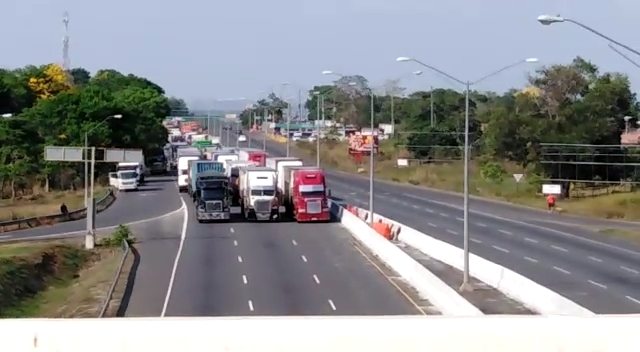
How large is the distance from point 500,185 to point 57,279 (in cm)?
5289

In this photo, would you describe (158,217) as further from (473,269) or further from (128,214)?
(473,269)

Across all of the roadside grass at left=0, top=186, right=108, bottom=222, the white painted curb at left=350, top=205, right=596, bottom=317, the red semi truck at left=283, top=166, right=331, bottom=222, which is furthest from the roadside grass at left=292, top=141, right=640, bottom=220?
the roadside grass at left=0, top=186, right=108, bottom=222

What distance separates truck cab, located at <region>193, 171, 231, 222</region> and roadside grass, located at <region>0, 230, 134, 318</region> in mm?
8646

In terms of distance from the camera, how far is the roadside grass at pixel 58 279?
36122 mm

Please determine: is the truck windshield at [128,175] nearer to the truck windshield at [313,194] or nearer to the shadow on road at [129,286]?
the truck windshield at [313,194]

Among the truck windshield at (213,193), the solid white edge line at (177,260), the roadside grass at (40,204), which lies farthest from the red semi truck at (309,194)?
the roadside grass at (40,204)

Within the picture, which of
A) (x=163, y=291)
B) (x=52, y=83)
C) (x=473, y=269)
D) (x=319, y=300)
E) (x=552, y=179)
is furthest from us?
(x=52, y=83)

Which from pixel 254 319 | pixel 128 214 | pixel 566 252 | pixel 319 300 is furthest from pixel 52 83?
pixel 254 319

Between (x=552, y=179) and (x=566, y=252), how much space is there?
3502 centimetres

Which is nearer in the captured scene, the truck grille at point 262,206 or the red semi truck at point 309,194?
the red semi truck at point 309,194

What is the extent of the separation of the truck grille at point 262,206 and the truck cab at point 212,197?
5.41 ft

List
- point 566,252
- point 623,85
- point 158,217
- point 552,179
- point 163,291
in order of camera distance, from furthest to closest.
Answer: point 623,85, point 552,179, point 158,217, point 566,252, point 163,291

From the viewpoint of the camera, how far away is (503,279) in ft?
112

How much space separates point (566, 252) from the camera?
1935 inches
